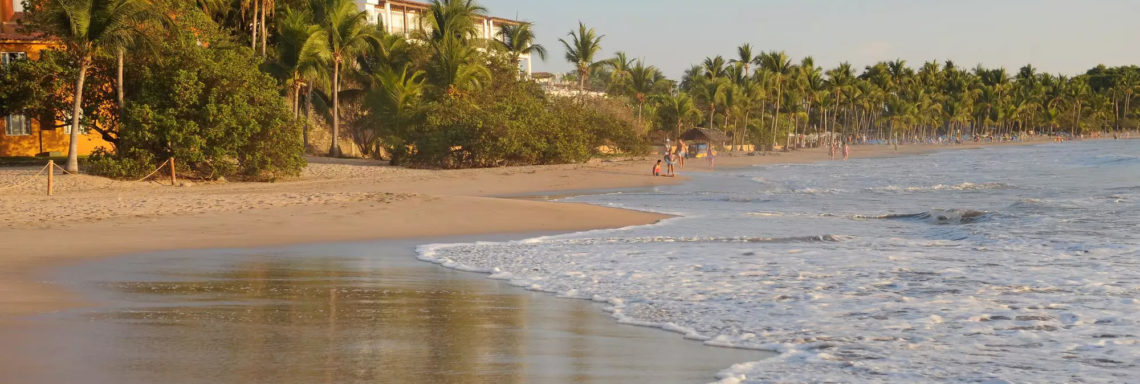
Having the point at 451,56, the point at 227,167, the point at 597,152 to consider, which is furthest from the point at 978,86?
the point at 227,167

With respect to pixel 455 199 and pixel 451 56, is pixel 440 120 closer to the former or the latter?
pixel 451 56

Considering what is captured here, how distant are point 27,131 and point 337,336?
3140 centimetres

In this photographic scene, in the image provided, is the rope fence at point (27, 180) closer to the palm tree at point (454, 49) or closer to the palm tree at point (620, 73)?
the palm tree at point (454, 49)

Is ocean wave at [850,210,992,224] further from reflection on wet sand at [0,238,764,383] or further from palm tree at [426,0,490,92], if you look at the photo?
palm tree at [426,0,490,92]

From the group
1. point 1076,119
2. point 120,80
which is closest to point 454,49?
point 120,80

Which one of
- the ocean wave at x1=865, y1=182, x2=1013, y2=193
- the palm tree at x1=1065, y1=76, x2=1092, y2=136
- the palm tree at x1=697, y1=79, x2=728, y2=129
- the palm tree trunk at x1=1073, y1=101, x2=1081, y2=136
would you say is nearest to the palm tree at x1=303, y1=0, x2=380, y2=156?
the ocean wave at x1=865, y1=182, x2=1013, y2=193

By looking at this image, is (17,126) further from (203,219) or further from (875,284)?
(875,284)

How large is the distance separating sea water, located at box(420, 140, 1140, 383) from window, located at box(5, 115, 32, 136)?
24296 mm

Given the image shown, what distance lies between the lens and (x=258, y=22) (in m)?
40.3

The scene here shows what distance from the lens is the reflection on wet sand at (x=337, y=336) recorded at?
5.51 m

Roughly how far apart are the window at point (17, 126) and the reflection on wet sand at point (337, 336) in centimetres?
2647

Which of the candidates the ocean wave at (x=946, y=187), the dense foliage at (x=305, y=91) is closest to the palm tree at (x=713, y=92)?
the dense foliage at (x=305, y=91)

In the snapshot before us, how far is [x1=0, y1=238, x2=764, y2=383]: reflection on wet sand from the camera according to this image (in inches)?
217

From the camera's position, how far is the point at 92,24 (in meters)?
24.7
